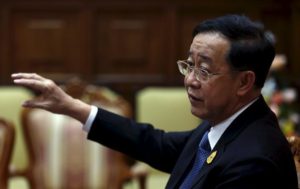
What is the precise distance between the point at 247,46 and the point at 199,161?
0.38 m

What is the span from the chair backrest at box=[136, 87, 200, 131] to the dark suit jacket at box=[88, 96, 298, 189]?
→ 170cm

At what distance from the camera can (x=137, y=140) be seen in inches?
92.1

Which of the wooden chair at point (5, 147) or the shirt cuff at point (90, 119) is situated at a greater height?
the shirt cuff at point (90, 119)

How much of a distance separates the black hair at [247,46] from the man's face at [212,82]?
0.06 ft

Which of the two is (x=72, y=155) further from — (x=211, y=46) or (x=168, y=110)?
(x=211, y=46)

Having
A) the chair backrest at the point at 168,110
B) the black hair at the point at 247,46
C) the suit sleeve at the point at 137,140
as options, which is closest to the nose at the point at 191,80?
the black hair at the point at 247,46

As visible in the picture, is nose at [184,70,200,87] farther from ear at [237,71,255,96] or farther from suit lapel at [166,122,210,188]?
suit lapel at [166,122,210,188]

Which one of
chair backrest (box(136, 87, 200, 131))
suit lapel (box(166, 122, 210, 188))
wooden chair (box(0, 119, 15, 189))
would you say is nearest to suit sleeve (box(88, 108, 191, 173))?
suit lapel (box(166, 122, 210, 188))

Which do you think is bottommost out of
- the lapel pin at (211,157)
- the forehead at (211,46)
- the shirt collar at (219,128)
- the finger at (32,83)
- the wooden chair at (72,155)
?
the wooden chair at (72,155)

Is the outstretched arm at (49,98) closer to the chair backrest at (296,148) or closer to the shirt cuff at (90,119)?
the shirt cuff at (90,119)

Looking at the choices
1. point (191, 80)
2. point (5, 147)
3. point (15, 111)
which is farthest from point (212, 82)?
point (15, 111)

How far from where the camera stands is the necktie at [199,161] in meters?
2.03

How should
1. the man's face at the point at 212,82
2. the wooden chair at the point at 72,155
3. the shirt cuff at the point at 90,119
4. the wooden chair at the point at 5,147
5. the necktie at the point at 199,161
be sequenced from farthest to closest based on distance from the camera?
the wooden chair at the point at 72,155 < the wooden chair at the point at 5,147 < the shirt cuff at the point at 90,119 < the necktie at the point at 199,161 < the man's face at the point at 212,82

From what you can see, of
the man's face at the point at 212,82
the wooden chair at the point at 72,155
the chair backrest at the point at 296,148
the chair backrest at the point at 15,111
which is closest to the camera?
the man's face at the point at 212,82
